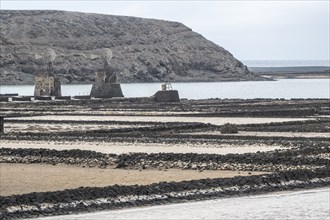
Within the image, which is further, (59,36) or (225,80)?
(225,80)

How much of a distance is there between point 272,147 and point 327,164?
16.8ft

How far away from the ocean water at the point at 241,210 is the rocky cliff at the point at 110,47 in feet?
370

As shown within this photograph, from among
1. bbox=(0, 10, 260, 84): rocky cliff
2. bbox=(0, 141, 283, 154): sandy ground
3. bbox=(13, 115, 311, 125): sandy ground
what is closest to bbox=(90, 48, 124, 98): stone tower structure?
bbox=(13, 115, 311, 125): sandy ground

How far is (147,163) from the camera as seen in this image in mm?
22406

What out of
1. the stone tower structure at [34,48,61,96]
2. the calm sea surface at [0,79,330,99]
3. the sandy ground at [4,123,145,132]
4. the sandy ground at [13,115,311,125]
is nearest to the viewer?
the sandy ground at [4,123,145,132]

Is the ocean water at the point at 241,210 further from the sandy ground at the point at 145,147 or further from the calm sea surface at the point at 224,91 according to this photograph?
the calm sea surface at the point at 224,91

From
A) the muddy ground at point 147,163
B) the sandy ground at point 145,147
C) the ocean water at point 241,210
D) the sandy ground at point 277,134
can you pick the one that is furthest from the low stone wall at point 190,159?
the sandy ground at point 277,134

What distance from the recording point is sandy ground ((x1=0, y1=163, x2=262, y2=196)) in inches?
734

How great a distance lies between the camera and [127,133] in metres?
33.5

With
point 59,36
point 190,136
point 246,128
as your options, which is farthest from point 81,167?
point 59,36

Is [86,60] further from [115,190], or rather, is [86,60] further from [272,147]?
[115,190]

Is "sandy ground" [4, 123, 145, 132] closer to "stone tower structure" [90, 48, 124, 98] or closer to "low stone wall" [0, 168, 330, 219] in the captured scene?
"low stone wall" [0, 168, 330, 219]

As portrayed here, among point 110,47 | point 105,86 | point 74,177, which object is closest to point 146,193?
point 74,177

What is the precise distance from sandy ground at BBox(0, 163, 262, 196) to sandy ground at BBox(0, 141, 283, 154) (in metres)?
3.82
